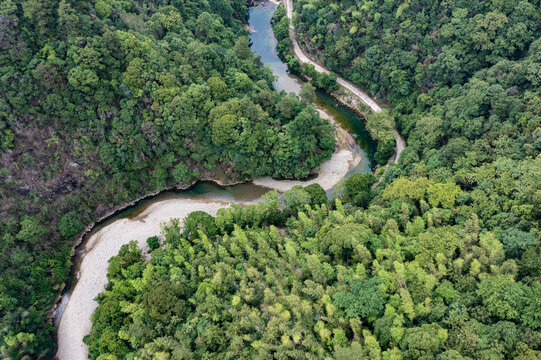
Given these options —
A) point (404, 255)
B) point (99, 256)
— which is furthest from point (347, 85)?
point (99, 256)

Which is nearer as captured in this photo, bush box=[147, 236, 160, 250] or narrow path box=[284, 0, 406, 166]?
bush box=[147, 236, 160, 250]

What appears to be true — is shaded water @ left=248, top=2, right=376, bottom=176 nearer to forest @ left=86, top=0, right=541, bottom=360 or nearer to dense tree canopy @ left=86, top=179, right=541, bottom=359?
forest @ left=86, top=0, right=541, bottom=360

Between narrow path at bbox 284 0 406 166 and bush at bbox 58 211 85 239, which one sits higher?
narrow path at bbox 284 0 406 166

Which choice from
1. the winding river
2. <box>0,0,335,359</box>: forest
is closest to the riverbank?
the winding river

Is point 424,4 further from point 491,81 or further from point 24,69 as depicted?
point 24,69

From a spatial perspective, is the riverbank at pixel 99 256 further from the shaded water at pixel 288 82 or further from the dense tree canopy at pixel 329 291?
the shaded water at pixel 288 82

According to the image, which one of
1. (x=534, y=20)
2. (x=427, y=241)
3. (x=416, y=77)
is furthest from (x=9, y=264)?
(x=534, y=20)

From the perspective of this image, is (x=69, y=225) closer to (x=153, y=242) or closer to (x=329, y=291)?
(x=153, y=242)

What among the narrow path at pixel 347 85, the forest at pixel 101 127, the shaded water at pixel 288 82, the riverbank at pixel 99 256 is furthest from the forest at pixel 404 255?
the forest at pixel 101 127
